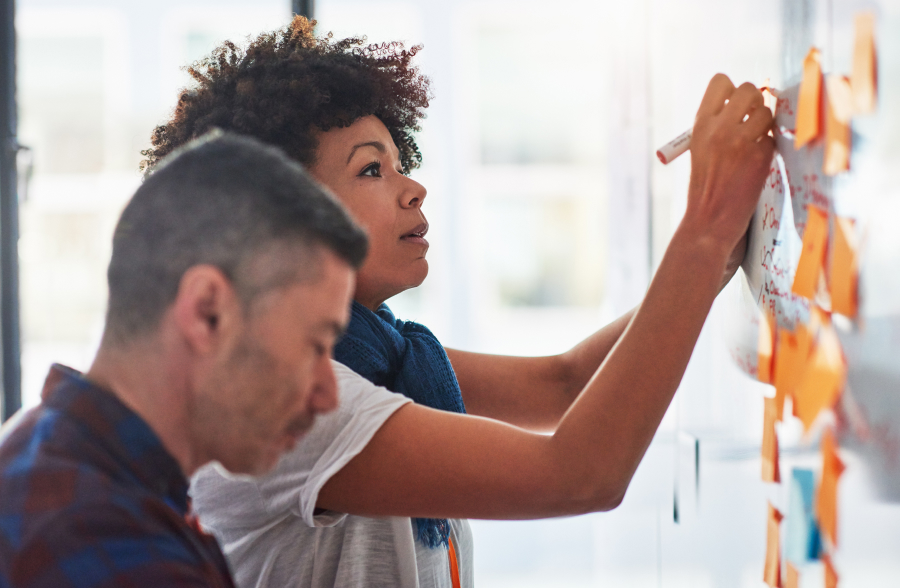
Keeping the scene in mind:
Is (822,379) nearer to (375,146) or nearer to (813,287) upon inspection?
(813,287)

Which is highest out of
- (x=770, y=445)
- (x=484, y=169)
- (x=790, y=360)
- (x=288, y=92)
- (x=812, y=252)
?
(x=484, y=169)

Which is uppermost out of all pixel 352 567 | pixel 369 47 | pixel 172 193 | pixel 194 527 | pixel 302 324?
pixel 369 47

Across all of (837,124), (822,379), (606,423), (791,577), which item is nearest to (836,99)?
(837,124)

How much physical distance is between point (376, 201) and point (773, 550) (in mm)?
646

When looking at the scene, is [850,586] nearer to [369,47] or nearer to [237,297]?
[237,297]

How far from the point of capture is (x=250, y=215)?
566mm

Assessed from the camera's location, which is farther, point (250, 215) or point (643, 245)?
point (643, 245)

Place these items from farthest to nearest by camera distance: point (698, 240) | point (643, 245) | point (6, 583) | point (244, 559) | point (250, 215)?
point (643, 245)
point (244, 559)
point (698, 240)
point (250, 215)
point (6, 583)

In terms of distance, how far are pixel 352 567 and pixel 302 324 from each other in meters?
0.47

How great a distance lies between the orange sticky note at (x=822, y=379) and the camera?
0.66 metres

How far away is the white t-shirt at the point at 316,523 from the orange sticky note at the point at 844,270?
1.43 feet

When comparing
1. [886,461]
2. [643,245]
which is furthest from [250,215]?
[643,245]

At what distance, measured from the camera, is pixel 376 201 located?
3.35 feet

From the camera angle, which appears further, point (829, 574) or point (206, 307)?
point (829, 574)
